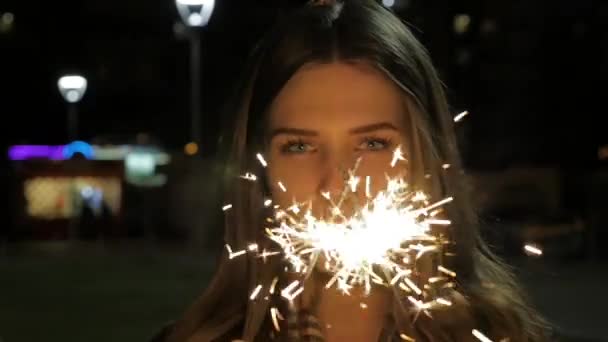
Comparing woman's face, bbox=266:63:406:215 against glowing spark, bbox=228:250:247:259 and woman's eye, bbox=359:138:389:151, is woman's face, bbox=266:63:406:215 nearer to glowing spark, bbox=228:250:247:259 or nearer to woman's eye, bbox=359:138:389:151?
woman's eye, bbox=359:138:389:151

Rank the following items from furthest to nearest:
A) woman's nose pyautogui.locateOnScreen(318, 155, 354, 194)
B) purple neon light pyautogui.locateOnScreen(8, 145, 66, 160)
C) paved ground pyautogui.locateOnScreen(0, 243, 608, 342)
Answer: purple neon light pyautogui.locateOnScreen(8, 145, 66, 160) → paved ground pyautogui.locateOnScreen(0, 243, 608, 342) → woman's nose pyautogui.locateOnScreen(318, 155, 354, 194)

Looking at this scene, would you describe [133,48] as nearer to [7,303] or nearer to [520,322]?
[7,303]

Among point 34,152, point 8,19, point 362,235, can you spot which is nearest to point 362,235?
point 362,235

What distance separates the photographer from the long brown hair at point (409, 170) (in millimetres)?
2189

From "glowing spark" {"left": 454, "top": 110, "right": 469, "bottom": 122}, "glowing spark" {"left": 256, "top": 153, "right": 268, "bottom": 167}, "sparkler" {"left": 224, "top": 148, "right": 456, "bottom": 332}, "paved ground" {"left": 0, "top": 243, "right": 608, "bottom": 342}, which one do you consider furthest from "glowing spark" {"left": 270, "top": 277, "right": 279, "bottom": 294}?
"paved ground" {"left": 0, "top": 243, "right": 608, "bottom": 342}

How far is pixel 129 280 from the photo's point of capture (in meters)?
18.8

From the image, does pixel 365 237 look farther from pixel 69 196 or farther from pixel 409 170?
pixel 69 196

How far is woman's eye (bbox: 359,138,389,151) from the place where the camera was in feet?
6.72

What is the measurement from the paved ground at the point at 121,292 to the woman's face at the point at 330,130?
30.2 ft

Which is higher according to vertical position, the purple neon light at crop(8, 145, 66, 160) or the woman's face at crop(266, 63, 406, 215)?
the woman's face at crop(266, 63, 406, 215)

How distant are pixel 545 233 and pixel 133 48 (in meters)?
20.4

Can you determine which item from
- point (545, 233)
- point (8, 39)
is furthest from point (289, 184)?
point (8, 39)

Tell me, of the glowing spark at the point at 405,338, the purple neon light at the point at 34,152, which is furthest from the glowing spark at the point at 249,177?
the purple neon light at the point at 34,152

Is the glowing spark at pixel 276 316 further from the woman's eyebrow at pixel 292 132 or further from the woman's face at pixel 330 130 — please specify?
the woman's eyebrow at pixel 292 132
